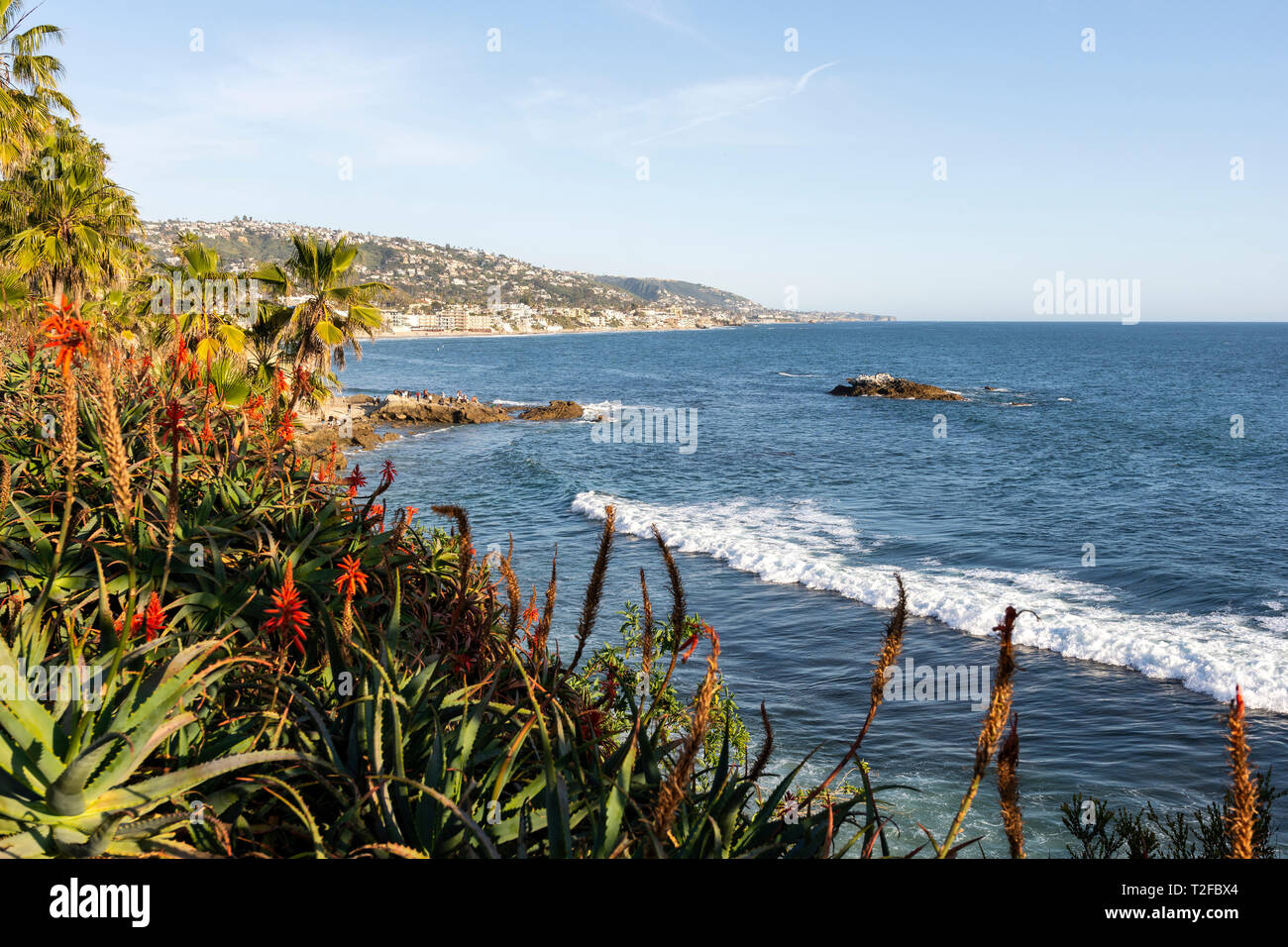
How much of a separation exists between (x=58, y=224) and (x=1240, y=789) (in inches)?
1091

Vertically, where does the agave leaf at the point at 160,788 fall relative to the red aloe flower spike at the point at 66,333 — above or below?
below

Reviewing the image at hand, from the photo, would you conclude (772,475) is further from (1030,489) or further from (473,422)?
(473,422)

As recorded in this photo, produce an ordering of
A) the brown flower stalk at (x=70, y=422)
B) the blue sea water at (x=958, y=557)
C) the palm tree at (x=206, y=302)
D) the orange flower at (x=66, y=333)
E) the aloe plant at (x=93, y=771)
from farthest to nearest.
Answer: the palm tree at (x=206, y=302) → the blue sea water at (x=958, y=557) → the orange flower at (x=66, y=333) → the brown flower stalk at (x=70, y=422) → the aloe plant at (x=93, y=771)

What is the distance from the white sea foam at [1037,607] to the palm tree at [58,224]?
16850 millimetres

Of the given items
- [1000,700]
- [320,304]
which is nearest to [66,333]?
[1000,700]

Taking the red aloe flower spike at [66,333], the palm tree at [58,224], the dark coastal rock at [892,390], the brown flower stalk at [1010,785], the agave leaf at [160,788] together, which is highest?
the palm tree at [58,224]

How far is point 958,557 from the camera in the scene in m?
22.7

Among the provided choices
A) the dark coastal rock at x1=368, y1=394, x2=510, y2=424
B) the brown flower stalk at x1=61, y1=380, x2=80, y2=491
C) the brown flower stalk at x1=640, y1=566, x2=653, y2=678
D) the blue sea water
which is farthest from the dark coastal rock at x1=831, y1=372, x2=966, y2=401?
the brown flower stalk at x1=61, y1=380, x2=80, y2=491

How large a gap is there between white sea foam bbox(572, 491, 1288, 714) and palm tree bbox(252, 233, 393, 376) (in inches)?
→ 416

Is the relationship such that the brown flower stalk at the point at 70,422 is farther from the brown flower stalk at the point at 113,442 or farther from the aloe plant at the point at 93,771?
the aloe plant at the point at 93,771

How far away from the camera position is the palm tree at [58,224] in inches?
840

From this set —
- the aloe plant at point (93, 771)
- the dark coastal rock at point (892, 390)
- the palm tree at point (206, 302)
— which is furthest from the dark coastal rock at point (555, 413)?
the aloe plant at point (93, 771)

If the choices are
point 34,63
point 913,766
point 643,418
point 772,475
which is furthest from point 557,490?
point 643,418

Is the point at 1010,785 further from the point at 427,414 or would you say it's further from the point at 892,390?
the point at 892,390
